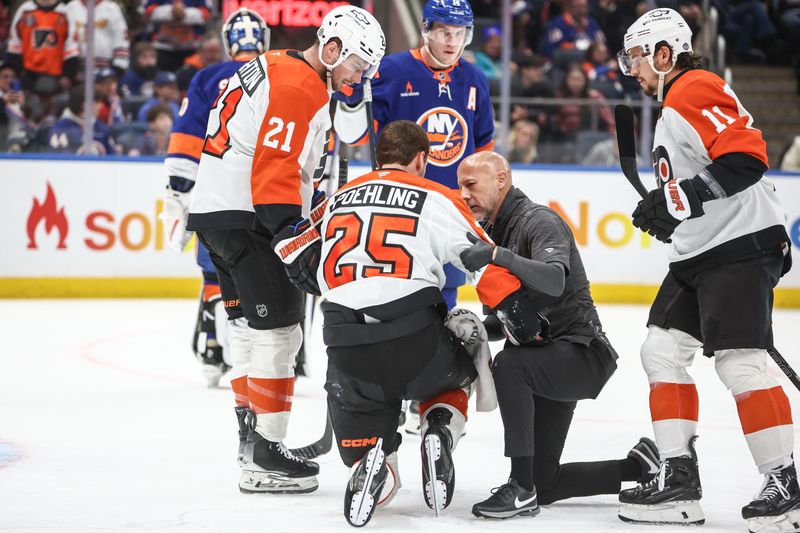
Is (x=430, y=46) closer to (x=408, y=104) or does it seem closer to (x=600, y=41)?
(x=408, y=104)

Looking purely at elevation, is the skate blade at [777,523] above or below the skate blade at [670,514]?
above

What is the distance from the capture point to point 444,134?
486 cm

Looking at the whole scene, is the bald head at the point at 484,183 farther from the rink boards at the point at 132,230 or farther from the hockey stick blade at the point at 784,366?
the rink boards at the point at 132,230

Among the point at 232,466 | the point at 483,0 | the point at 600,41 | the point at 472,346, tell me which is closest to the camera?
the point at 472,346

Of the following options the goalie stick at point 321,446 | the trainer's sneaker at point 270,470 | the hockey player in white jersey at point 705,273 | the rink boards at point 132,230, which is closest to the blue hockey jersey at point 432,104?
the goalie stick at point 321,446

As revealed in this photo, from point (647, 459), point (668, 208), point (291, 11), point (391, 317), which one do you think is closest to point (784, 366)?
point (647, 459)

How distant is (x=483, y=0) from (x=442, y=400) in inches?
344

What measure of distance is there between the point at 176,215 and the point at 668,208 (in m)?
2.89

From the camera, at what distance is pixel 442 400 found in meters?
3.45

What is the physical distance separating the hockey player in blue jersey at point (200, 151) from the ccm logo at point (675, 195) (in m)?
2.60

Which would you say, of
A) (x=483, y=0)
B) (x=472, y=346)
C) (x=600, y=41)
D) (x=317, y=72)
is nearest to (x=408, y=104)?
(x=317, y=72)

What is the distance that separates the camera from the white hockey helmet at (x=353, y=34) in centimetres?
365

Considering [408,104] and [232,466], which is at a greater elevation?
[408,104]

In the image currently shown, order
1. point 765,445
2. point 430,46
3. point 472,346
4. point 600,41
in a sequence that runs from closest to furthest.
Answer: point 765,445, point 472,346, point 430,46, point 600,41
